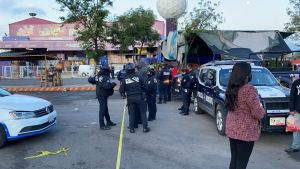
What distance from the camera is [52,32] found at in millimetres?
49500

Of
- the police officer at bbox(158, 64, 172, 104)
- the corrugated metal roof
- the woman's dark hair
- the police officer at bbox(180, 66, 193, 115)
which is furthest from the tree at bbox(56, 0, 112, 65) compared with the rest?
the corrugated metal roof

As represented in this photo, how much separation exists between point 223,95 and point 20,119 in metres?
4.59

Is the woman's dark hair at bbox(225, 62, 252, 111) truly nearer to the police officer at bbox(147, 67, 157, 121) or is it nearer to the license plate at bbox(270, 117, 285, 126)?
the license plate at bbox(270, 117, 285, 126)

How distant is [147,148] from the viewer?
6965mm

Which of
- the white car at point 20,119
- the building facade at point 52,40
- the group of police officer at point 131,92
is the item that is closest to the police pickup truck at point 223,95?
the group of police officer at point 131,92

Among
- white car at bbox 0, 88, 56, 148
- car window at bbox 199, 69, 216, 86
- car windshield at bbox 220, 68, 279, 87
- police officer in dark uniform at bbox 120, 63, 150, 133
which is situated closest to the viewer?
white car at bbox 0, 88, 56, 148

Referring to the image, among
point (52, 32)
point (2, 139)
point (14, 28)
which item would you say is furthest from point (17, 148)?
point (14, 28)

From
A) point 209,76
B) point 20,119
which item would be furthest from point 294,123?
point 20,119

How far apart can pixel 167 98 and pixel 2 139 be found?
28.3 feet

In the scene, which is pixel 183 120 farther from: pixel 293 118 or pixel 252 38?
pixel 252 38

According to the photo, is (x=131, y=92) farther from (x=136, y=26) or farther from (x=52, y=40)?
(x=52, y=40)

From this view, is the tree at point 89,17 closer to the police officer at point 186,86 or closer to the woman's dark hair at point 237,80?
the police officer at point 186,86

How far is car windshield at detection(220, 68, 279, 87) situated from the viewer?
862cm

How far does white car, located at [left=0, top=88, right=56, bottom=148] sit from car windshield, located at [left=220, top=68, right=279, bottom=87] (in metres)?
4.52
